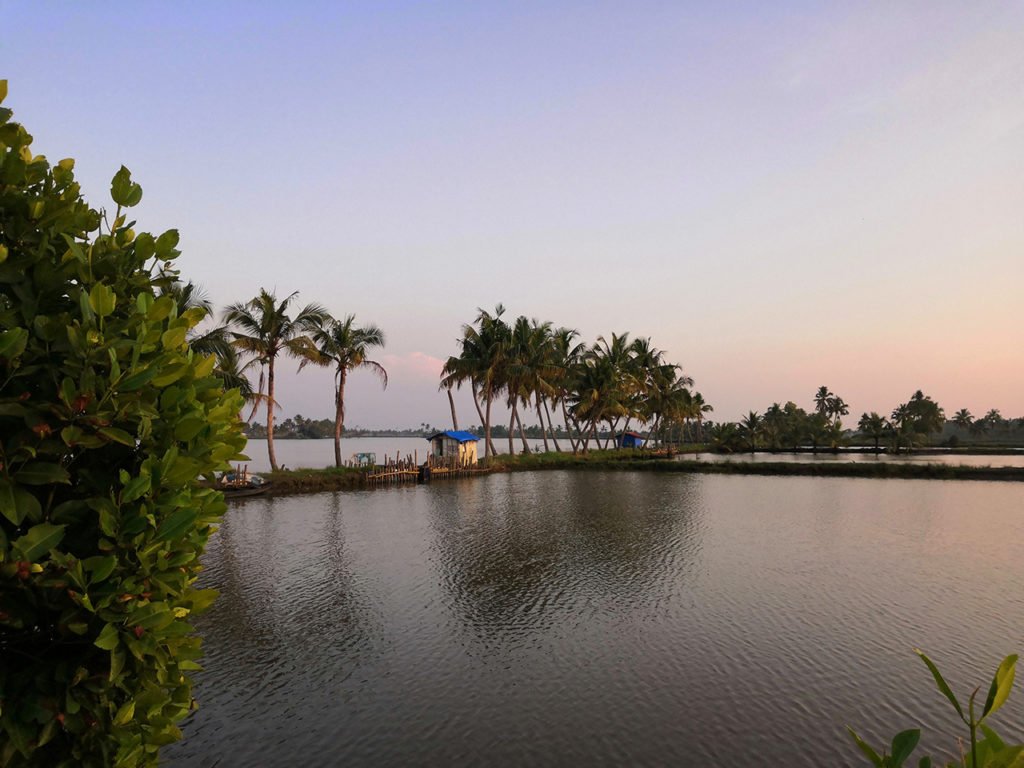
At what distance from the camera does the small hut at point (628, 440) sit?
256 feet

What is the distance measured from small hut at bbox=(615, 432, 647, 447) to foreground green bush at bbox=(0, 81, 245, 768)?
76351 mm

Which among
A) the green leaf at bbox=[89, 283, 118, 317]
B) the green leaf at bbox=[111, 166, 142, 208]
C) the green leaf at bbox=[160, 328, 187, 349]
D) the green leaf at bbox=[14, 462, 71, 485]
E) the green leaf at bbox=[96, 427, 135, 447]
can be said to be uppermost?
the green leaf at bbox=[111, 166, 142, 208]

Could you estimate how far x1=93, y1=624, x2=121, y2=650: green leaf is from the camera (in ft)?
8.59

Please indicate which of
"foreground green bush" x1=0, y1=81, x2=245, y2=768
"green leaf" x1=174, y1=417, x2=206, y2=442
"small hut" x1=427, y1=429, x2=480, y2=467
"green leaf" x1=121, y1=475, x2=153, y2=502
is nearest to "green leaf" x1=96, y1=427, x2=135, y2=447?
"foreground green bush" x1=0, y1=81, x2=245, y2=768

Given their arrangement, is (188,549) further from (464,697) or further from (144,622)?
(464,697)

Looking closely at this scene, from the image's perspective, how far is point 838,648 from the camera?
33.5 ft

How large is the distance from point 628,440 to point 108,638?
7911 cm

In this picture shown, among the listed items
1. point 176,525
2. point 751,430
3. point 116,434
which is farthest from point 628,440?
point 116,434

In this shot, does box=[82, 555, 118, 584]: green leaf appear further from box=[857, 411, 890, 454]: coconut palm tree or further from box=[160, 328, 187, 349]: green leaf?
box=[857, 411, 890, 454]: coconut palm tree

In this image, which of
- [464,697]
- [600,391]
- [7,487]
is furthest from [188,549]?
[600,391]

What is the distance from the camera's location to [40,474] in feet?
8.53

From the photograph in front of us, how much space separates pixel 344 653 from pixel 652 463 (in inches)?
1766

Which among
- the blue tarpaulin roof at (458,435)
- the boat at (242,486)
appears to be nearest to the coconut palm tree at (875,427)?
the blue tarpaulin roof at (458,435)

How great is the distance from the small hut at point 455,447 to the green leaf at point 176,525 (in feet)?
136
